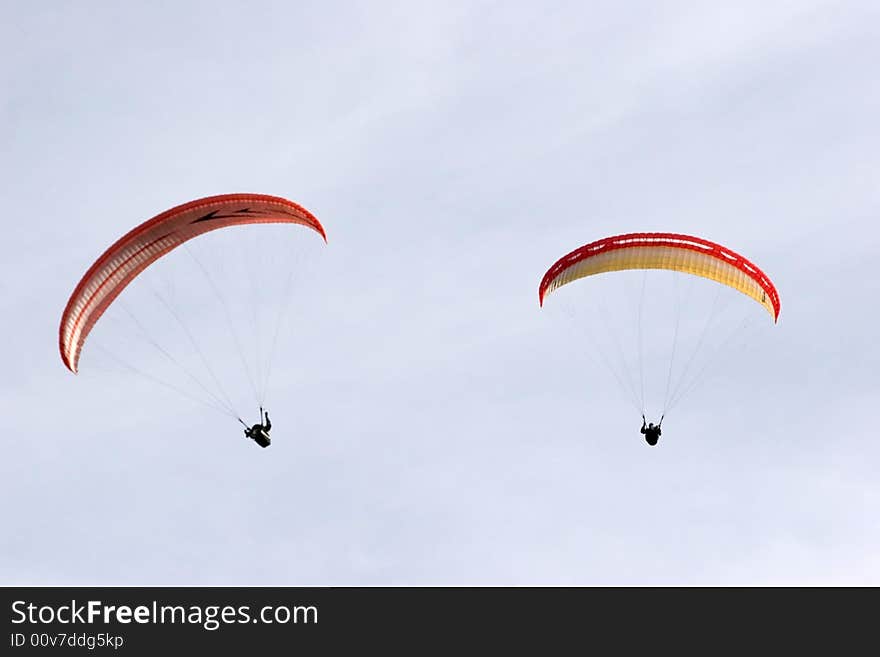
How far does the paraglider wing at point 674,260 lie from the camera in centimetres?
4875

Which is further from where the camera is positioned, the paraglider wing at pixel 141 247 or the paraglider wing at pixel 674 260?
the paraglider wing at pixel 674 260

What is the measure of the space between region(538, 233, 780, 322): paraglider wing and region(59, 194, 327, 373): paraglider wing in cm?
948

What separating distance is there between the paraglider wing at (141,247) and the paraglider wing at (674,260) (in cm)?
948

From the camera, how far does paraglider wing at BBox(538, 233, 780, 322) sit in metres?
48.8

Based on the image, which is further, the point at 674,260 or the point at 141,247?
the point at 674,260

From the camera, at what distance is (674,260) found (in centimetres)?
4912

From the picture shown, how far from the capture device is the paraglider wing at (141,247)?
45594mm

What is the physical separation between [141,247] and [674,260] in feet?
59.6

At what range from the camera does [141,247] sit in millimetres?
45875
